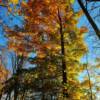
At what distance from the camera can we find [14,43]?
19.9 meters

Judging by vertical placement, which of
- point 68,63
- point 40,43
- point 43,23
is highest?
point 43,23

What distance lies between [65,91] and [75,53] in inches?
101

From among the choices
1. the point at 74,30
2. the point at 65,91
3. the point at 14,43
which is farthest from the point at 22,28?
the point at 65,91

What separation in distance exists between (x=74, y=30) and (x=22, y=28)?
3395 mm

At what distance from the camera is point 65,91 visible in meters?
18.4

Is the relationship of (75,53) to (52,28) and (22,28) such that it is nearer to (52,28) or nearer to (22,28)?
(52,28)

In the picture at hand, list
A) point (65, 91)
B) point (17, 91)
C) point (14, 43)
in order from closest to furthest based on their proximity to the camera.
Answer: point (65, 91) → point (14, 43) → point (17, 91)

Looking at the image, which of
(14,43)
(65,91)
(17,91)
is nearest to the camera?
(65,91)

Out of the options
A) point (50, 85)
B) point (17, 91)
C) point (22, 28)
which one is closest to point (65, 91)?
point (50, 85)

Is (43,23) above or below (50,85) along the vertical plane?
above

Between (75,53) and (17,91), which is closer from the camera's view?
(75,53)

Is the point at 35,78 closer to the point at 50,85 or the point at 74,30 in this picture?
the point at 50,85

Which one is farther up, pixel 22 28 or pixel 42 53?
pixel 22 28

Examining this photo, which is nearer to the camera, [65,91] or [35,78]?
[65,91]
